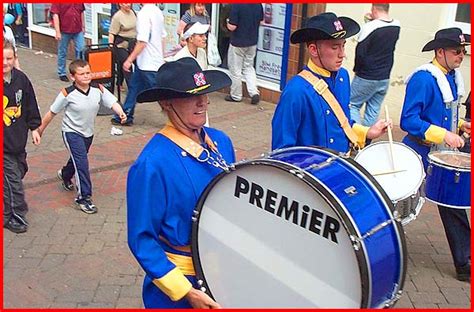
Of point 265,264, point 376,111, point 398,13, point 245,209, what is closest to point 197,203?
point 245,209

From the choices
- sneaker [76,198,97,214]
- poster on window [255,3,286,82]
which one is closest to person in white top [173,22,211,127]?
sneaker [76,198,97,214]

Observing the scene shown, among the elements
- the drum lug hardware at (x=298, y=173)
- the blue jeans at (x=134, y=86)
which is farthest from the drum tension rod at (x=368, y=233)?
the blue jeans at (x=134, y=86)

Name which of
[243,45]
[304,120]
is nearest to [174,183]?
[304,120]

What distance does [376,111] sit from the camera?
25.9ft

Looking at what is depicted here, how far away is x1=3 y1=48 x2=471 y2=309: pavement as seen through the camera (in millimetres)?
4434

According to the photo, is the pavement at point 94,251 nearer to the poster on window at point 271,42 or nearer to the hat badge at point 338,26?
the hat badge at point 338,26

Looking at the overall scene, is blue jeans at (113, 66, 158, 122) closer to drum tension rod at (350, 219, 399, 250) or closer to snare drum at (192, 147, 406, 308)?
snare drum at (192, 147, 406, 308)

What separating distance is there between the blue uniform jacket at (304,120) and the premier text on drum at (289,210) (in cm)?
123

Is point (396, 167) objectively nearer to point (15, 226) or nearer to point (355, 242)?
point (355, 242)

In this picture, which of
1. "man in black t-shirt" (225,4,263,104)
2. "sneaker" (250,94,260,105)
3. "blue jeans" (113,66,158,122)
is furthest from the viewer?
"sneaker" (250,94,260,105)

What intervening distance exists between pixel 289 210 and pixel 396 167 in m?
1.57

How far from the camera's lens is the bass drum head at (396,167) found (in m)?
3.77

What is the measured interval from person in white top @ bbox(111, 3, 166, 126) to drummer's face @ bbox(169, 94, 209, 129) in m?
5.31

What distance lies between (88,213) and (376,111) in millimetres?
3922
